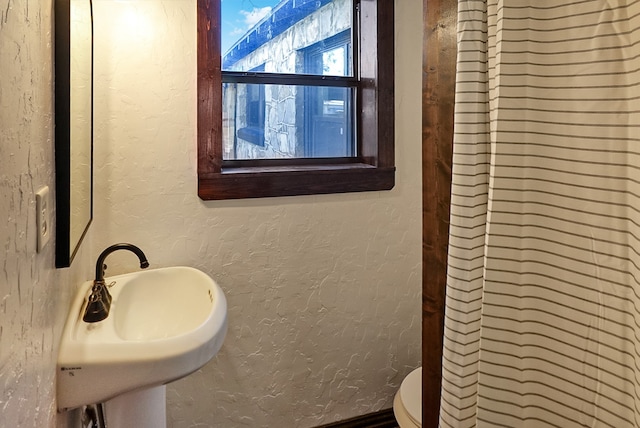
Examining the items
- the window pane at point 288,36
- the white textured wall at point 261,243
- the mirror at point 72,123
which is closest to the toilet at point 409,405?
the white textured wall at point 261,243

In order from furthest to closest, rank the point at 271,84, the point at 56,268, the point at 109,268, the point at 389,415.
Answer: the point at 389,415
the point at 271,84
the point at 109,268
the point at 56,268

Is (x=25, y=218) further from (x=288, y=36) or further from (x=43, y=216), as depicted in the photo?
(x=288, y=36)

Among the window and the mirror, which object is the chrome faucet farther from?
the window

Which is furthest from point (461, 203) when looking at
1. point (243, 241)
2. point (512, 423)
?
point (243, 241)

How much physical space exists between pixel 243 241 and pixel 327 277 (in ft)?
1.24

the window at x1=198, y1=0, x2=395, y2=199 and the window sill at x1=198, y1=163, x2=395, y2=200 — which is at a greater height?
the window at x1=198, y1=0, x2=395, y2=199

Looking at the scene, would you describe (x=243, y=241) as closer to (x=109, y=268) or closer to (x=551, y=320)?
(x=109, y=268)

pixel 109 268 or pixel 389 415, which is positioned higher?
pixel 109 268

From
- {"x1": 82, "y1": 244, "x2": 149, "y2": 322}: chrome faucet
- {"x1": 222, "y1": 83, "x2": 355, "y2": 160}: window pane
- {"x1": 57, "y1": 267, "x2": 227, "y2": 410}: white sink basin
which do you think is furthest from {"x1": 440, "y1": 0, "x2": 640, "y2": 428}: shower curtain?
{"x1": 222, "y1": 83, "x2": 355, "y2": 160}: window pane

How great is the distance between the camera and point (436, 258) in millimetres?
1027

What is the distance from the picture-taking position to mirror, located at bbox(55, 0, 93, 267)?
3.02 feet

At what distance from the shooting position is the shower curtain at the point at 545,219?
2.26 feet

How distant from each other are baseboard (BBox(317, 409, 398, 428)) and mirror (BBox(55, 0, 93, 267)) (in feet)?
4.35

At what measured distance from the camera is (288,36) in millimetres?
1988
